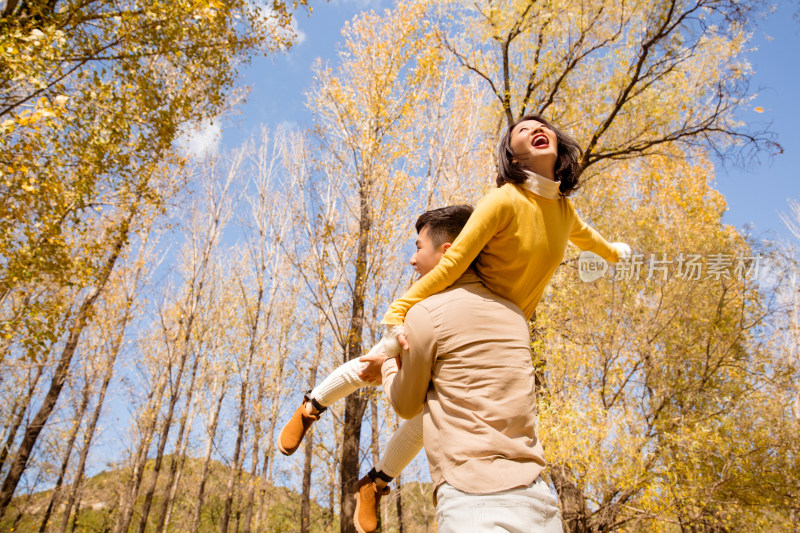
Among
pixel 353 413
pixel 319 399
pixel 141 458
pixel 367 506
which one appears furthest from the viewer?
pixel 141 458

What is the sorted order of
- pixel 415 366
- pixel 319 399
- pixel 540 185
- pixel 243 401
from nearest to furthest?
1. pixel 415 366
2. pixel 540 185
3. pixel 319 399
4. pixel 243 401

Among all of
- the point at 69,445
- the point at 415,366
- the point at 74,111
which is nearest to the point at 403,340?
the point at 415,366

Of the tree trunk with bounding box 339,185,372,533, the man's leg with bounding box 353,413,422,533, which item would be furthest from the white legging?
the tree trunk with bounding box 339,185,372,533

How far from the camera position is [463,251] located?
145 cm

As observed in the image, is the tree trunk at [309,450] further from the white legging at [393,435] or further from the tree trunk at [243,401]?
the white legging at [393,435]

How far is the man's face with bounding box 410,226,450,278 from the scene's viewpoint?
1.77 metres

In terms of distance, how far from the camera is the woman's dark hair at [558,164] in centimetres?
168

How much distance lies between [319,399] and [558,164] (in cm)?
136

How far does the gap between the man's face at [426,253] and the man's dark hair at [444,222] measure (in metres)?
0.02

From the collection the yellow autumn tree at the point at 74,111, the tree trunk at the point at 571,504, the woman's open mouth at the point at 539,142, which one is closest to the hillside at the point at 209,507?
the tree trunk at the point at 571,504

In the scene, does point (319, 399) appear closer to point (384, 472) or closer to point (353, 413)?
point (384, 472)

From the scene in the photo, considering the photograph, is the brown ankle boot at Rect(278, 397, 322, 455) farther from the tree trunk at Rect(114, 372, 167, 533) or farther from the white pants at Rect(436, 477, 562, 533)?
the tree trunk at Rect(114, 372, 167, 533)

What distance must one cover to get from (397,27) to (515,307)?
29.5 feet

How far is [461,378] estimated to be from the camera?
1.32 meters
